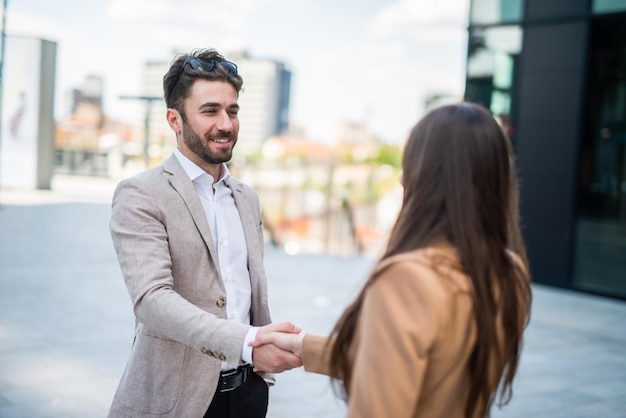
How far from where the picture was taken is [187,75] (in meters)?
2.43

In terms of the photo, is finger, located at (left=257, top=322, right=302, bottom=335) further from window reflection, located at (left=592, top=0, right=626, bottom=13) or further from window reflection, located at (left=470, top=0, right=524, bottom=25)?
window reflection, located at (left=470, top=0, right=524, bottom=25)

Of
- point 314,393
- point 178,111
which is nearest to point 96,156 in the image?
point 314,393

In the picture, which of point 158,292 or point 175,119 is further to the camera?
point 175,119

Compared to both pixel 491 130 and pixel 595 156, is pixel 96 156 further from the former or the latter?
pixel 491 130

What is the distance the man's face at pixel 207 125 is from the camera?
243 centimetres

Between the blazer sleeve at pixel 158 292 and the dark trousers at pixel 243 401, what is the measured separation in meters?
0.27

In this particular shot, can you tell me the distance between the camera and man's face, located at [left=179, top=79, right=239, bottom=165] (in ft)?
7.97

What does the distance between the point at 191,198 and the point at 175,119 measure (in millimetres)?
346

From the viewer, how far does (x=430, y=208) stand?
5.06 feet

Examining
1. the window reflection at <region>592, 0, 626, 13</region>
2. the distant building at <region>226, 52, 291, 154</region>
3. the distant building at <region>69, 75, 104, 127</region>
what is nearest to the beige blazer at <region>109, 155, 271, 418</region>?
the window reflection at <region>592, 0, 626, 13</region>

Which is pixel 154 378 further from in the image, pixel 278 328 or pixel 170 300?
pixel 278 328

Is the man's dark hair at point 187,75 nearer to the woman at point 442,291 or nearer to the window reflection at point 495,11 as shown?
the woman at point 442,291

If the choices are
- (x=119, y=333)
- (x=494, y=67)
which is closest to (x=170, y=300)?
(x=119, y=333)

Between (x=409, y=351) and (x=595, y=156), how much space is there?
9.69 m
